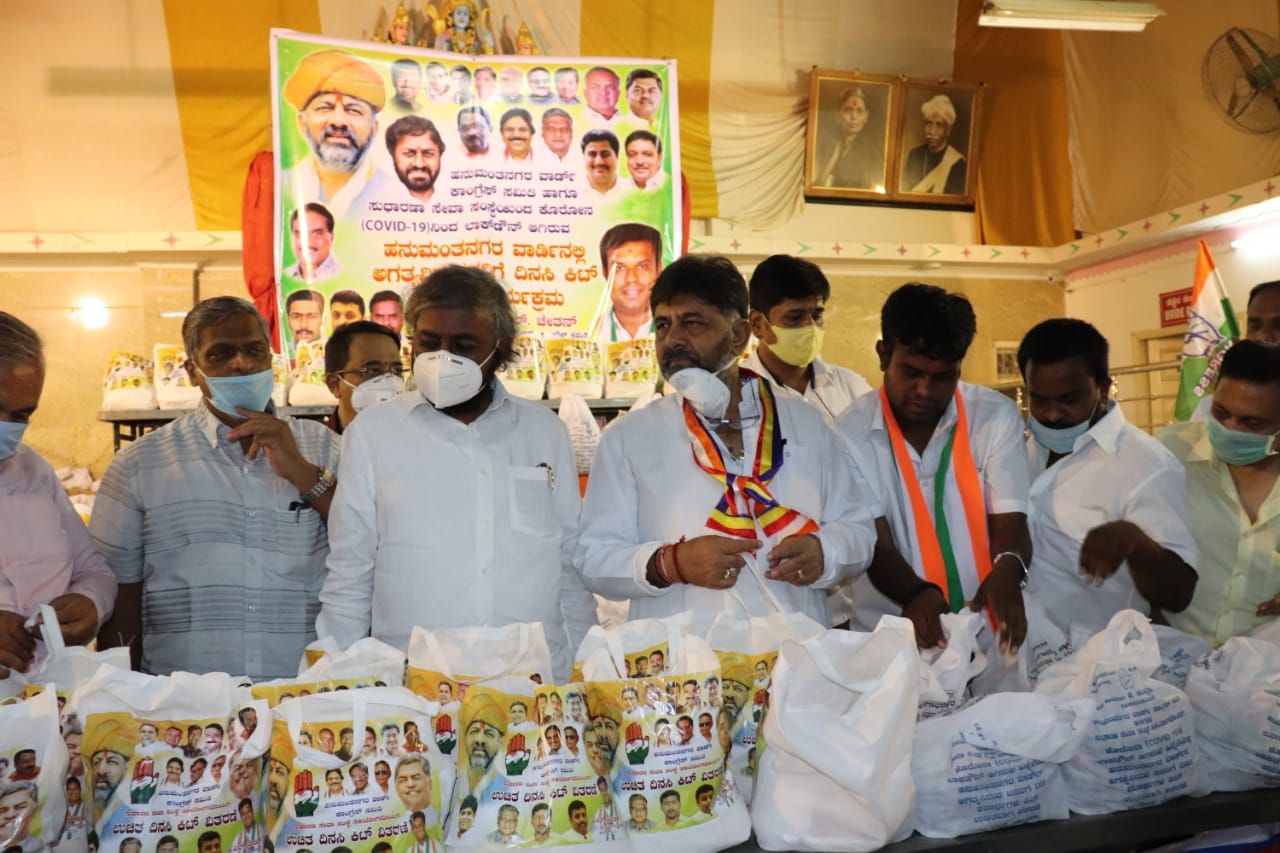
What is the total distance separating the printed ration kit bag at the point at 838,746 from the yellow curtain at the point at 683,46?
6.99 meters

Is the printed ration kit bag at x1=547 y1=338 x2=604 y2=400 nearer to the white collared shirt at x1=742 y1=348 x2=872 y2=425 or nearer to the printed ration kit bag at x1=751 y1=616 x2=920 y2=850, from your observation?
the white collared shirt at x1=742 y1=348 x2=872 y2=425

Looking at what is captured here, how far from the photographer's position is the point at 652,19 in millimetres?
8414

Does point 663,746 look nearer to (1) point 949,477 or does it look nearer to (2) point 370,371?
(1) point 949,477

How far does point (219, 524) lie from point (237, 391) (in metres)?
0.29

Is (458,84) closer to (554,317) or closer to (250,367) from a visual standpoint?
(554,317)

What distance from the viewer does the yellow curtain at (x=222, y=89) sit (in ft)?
26.0

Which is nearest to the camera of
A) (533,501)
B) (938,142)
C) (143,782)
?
(143,782)

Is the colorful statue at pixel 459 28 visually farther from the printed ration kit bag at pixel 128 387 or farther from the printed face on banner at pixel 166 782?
the printed face on banner at pixel 166 782

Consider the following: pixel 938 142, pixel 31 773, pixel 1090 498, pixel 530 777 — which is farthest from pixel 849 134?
pixel 31 773

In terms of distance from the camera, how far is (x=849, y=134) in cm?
933

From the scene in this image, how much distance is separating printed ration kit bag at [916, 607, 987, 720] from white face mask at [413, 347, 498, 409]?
101 cm

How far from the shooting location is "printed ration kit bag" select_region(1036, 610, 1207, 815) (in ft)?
5.83

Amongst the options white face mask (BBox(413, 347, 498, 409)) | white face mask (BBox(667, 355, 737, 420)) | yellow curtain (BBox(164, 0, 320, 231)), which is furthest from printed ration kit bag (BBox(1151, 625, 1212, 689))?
yellow curtain (BBox(164, 0, 320, 231))

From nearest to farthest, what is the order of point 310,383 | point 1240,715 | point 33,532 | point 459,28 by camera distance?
1. point 1240,715
2. point 33,532
3. point 310,383
4. point 459,28
